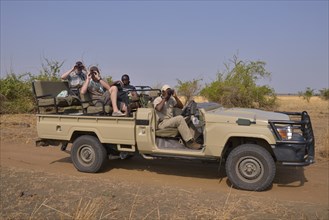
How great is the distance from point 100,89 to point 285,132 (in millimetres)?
4205

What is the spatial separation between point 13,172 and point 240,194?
4.24 meters

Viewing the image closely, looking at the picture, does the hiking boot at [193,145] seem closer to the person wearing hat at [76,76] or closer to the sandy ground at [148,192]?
the sandy ground at [148,192]

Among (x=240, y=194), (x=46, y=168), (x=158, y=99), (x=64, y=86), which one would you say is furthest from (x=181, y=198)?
(x=64, y=86)

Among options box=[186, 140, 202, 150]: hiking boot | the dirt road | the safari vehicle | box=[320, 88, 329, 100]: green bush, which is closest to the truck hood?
the safari vehicle

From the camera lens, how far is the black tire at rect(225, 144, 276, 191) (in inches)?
257

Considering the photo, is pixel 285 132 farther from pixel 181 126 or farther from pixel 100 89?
pixel 100 89

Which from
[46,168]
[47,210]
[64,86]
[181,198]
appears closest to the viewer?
[47,210]

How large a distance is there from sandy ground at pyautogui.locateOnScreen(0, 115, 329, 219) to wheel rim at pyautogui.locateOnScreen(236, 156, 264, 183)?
0.25 m

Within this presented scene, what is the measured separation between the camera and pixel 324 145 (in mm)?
9336

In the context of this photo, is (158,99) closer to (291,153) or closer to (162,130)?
(162,130)

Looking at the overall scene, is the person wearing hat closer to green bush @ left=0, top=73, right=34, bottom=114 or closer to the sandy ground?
the sandy ground

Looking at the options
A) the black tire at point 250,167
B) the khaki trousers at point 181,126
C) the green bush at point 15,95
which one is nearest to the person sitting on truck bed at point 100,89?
the khaki trousers at point 181,126

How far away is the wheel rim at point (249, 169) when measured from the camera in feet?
21.7

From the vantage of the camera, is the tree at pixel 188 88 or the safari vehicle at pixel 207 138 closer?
the safari vehicle at pixel 207 138
